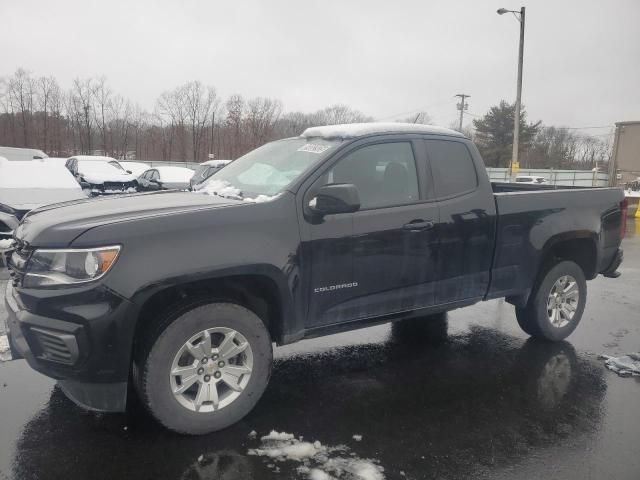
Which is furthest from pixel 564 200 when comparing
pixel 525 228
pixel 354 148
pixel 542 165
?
pixel 542 165

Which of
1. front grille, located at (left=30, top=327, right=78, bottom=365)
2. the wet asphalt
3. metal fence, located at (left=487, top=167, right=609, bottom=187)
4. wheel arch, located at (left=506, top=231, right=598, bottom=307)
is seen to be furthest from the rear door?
metal fence, located at (left=487, top=167, right=609, bottom=187)

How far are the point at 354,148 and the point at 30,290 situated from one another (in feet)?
7.60

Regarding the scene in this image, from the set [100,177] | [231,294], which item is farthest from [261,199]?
[100,177]

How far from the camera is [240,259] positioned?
308 cm

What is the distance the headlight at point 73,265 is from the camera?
9.05ft

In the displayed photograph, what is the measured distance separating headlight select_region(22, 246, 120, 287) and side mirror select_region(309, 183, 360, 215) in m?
1.28

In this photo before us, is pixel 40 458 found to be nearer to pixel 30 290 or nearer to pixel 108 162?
pixel 30 290

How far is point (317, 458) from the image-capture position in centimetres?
293

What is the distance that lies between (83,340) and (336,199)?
172 cm

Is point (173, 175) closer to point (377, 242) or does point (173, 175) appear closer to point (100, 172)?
point (100, 172)

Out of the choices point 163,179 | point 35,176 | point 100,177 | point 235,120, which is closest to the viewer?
point 35,176

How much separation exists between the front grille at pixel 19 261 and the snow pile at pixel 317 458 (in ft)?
5.69

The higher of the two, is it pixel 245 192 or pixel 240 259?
pixel 245 192

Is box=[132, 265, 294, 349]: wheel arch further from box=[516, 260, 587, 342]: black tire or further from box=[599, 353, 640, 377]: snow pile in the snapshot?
box=[599, 353, 640, 377]: snow pile
